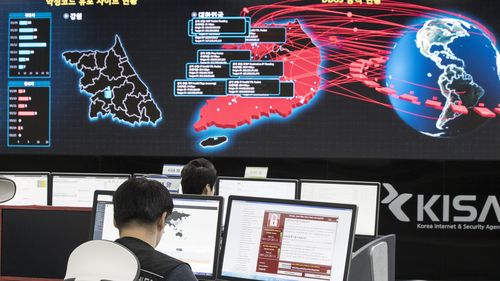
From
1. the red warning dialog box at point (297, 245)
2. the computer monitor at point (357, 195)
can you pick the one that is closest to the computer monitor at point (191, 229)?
the red warning dialog box at point (297, 245)

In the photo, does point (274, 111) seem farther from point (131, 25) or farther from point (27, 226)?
point (27, 226)

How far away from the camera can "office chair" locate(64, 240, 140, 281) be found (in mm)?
1446

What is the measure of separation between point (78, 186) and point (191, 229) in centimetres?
281

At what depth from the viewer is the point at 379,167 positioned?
20.7ft

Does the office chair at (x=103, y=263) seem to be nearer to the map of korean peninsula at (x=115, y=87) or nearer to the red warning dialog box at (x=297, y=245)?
the red warning dialog box at (x=297, y=245)

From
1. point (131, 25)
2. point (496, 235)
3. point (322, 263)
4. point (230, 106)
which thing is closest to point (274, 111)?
point (230, 106)

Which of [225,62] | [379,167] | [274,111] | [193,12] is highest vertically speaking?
[193,12]

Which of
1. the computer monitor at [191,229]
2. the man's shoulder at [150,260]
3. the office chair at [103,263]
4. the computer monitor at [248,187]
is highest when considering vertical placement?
the office chair at [103,263]

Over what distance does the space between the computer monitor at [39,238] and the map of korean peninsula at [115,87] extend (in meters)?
3.41

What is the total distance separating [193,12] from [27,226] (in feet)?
12.1

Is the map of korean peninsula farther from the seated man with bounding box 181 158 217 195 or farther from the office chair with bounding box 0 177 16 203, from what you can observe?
the office chair with bounding box 0 177 16 203

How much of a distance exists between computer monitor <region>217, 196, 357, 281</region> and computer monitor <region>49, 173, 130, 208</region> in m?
2.93

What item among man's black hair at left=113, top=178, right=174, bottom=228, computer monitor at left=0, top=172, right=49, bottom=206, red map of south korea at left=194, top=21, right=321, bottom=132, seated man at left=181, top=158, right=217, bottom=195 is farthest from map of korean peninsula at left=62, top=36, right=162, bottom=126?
man's black hair at left=113, top=178, right=174, bottom=228

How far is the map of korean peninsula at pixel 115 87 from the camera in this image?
6.62m
